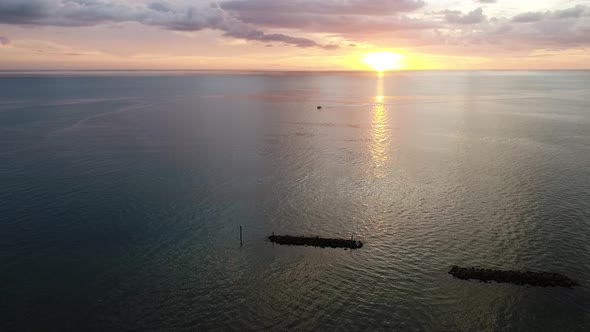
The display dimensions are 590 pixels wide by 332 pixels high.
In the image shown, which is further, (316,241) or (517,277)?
(316,241)

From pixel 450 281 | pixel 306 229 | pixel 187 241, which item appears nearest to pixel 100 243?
pixel 187 241

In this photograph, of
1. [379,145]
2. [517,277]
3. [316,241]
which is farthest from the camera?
[379,145]

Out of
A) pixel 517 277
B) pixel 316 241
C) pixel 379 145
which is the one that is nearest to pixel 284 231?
pixel 316 241

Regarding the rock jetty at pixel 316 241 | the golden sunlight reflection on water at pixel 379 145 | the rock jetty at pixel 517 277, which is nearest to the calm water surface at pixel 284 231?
the golden sunlight reflection on water at pixel 379 145

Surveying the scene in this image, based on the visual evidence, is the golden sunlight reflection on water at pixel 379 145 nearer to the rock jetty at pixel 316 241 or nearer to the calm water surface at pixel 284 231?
the calm water surface at pixel 284 231

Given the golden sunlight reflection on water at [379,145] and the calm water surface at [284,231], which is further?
the golden sunlight reflection on water at [379,145]

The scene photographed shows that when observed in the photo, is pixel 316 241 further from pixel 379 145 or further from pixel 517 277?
pixel 379 145

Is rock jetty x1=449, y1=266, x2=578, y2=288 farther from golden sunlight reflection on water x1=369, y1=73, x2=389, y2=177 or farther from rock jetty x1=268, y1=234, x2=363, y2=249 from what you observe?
golden sunlight reflection on water x1=369, y1=73, x2=389, y2=177
